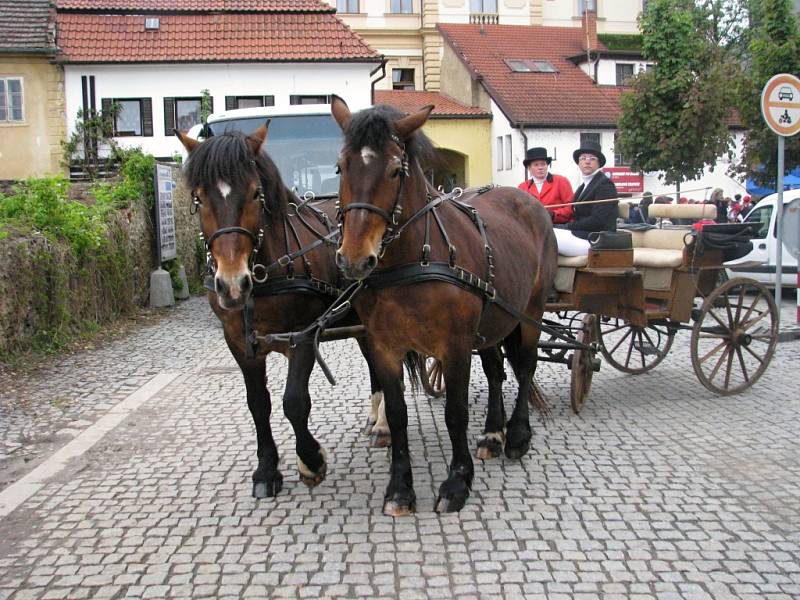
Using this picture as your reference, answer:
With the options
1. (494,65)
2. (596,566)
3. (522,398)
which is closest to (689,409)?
(522,398)

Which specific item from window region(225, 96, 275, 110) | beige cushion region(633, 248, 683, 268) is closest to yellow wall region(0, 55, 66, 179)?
window region(225, 96, 275, 110)

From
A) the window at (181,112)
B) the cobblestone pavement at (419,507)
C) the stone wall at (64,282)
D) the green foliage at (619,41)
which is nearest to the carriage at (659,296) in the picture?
the cobblestone pavement at (419,507)

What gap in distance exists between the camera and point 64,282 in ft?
32.8

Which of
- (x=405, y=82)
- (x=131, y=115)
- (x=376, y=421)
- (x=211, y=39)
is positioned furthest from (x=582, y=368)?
(x=405, y=82)

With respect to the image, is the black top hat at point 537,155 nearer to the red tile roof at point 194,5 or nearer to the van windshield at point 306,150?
the van windshield at point 306,150

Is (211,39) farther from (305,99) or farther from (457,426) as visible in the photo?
(457,426)

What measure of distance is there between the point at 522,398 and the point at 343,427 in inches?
60.1

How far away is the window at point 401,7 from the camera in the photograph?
47500mm

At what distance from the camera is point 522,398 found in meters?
5.95

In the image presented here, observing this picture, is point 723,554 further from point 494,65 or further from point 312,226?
point 494,65

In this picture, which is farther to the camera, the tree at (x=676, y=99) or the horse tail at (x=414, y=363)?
the tree at (x=676, y=99)

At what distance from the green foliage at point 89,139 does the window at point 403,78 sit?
22027mm

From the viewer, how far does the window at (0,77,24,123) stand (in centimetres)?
2806

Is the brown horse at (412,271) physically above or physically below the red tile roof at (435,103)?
below
